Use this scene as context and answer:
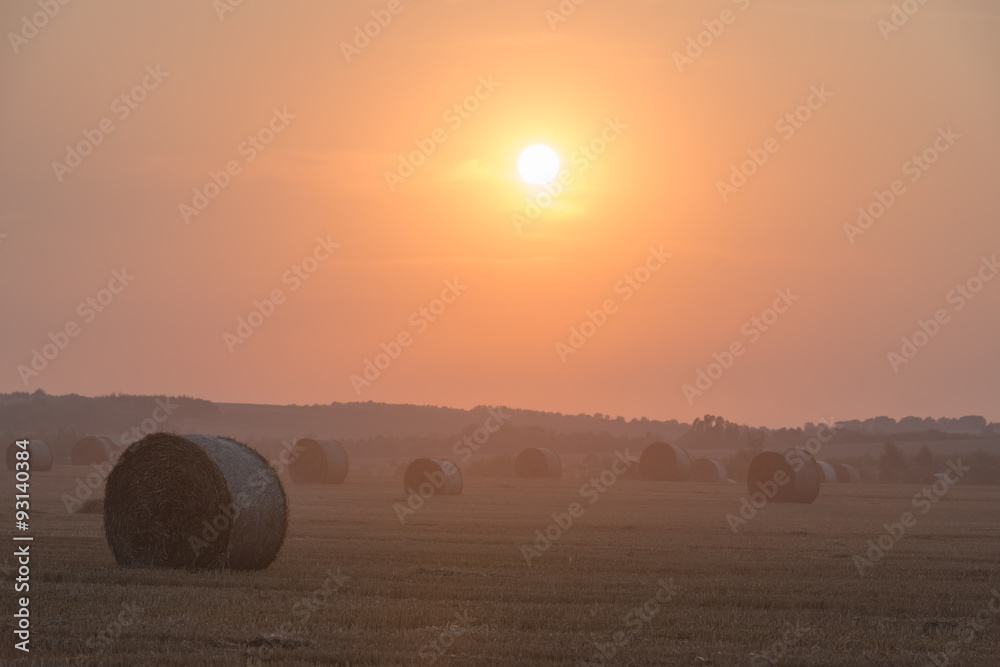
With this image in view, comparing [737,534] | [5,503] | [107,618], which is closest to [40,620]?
[107,618]

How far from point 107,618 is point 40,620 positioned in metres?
0.59

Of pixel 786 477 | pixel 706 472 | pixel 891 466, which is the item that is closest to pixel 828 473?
pixel 706 472

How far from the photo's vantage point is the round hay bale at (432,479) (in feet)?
114

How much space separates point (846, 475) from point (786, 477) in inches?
793

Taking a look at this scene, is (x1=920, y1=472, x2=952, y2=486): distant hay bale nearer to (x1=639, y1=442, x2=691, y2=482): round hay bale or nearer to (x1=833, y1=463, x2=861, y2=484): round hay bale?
(x1=833, y1=463, x2=861, y2=484): round hay bale

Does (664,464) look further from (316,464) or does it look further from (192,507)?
(192,507)

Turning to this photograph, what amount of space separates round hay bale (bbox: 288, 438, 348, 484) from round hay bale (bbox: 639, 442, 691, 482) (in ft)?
46.9

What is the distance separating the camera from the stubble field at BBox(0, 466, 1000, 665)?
959 cm

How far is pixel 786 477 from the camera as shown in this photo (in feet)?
112

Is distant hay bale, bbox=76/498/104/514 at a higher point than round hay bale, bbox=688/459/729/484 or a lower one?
lower

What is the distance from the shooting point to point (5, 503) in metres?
25.1

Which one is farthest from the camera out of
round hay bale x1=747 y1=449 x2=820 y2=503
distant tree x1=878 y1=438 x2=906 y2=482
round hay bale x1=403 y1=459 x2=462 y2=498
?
distant tree x1=878 y1=438 x2=906 y2=482

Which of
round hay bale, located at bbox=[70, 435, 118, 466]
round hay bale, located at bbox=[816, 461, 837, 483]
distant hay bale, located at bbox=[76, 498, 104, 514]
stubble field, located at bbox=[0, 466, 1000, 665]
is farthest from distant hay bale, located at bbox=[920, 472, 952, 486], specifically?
distant hay bale, located at bbox=[76, 498, 104, 514]

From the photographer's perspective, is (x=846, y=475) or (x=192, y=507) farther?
(x=846, y=475)
